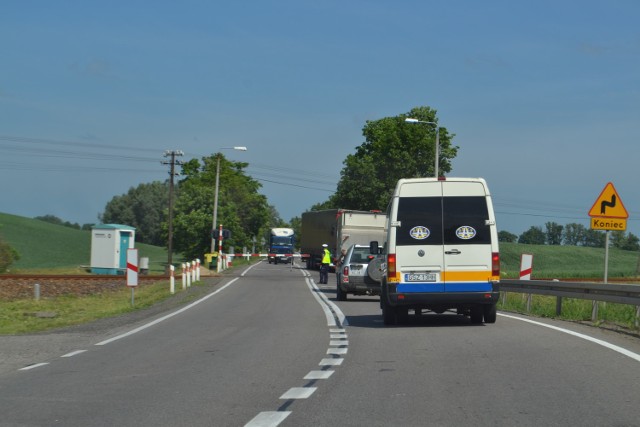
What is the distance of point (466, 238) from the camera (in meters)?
17.3

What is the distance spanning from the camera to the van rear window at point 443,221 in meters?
17.2

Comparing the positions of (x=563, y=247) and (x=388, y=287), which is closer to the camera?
(x=388, y=287)

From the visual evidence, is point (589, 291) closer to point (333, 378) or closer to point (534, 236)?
point (333, 378)

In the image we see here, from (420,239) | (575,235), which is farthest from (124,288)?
(575,235)

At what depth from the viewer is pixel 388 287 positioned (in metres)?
17.3

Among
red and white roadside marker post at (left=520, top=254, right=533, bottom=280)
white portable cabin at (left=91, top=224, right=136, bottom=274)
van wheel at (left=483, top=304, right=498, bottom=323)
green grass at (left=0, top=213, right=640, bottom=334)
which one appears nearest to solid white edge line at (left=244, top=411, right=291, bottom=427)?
Result: van wheel at (left=483, top=304, right=498, bottom=323)

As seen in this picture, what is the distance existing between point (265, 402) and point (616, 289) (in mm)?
10451

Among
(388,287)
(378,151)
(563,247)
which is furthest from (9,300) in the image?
(563,247)

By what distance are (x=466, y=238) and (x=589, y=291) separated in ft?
10.6

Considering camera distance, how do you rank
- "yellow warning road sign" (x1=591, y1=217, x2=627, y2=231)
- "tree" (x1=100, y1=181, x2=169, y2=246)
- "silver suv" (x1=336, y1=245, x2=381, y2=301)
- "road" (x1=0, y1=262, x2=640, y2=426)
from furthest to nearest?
"tree" (x1=100, y1=181, x2=169, y2=246) → "silver suv" (x1=336, y1=245, x2=381, y2=301) → "yellow warning road sign" (x1=591, y1=217, x2=627, y2=231) → "road" (x1=0, y1=262, x2=640, y2=426)

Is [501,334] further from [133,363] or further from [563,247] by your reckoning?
[563,247]

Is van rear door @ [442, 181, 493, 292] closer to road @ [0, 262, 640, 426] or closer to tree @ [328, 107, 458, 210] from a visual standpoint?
road @ [0, 262, 640, 426]

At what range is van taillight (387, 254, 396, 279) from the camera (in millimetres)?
17219

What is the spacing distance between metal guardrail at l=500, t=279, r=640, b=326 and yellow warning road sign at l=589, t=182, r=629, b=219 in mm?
1897
